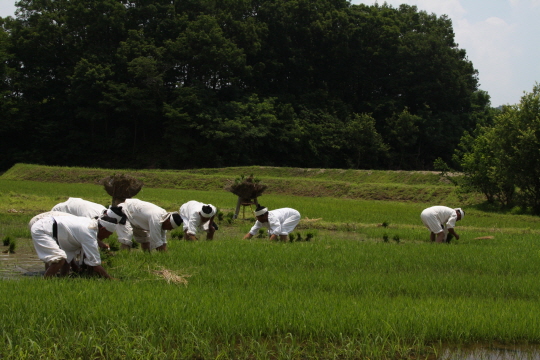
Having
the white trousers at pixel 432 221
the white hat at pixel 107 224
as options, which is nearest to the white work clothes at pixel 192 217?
the white hat at pixel 107 224

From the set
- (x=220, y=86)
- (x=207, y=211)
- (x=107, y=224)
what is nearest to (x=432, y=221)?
(x=207, y=211)

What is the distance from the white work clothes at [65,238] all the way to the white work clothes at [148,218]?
67.5 inches

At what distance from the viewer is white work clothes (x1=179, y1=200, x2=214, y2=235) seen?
9719 millimetres

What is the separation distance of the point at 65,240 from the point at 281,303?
8.86 feet

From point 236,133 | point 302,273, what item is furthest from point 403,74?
point 302,273

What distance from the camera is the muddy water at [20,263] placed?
22.9 ft

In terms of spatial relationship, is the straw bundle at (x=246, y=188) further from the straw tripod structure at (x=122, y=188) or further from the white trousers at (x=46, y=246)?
the white trousers at (x=46, y=246)

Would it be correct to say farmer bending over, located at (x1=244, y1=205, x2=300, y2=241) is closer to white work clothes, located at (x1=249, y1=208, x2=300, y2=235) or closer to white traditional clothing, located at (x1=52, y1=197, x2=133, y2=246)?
white work clothes, located at (x1=249, y1=208, x2=300, y2=235)

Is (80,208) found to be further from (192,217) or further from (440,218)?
(440,218)

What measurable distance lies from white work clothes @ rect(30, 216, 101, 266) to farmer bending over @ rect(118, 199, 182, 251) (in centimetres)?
168

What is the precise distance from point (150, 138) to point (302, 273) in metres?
38.3

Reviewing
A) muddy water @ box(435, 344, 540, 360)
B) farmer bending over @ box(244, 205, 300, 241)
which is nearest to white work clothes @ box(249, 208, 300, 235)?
farmer bending over @ box(244, 205, 300, 241)

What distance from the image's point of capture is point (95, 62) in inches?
1582

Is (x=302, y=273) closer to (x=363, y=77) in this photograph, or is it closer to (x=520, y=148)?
(x=520, y=148)
